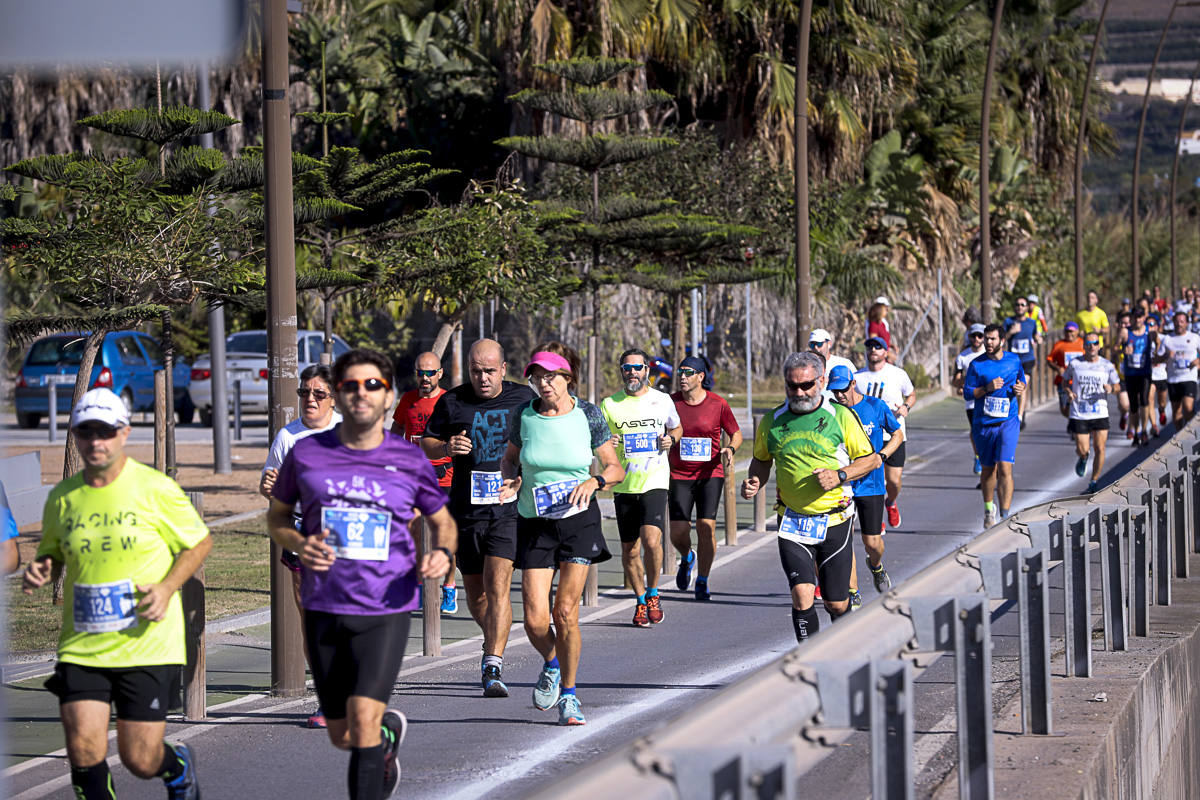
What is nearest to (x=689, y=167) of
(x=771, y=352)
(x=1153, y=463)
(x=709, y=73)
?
(x=709, y=73)

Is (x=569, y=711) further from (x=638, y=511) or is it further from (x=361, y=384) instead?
(x=638, y=511)

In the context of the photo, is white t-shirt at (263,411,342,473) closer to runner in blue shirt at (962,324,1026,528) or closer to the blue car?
runner in blue shirt at (962,324,1026,528)

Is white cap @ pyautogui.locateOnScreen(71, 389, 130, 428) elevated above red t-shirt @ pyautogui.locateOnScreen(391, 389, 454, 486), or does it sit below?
above

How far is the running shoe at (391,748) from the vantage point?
233 inches

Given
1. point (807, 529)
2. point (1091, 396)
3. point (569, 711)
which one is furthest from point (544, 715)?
point (1091, 396)

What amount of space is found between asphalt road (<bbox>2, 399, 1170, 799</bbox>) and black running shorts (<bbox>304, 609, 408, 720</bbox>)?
942 millimetres

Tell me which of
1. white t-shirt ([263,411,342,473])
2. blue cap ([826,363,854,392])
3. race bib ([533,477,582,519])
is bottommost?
race bib ([533,477,582,519])

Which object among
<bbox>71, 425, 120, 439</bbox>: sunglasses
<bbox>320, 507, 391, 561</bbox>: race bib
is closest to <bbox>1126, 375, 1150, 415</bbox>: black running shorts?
<bbox>320, 507, 391, 561</bbox>: race bib

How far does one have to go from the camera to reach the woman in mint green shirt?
330 inches

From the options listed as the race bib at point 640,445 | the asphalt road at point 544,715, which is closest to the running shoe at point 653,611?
the asphalt road at point 544,715

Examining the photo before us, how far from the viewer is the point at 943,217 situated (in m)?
40.3

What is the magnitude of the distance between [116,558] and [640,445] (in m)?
6.22

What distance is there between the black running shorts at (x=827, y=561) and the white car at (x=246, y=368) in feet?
72.7

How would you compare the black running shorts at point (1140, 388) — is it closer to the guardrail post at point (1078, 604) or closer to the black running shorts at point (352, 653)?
the guardrail post at point (1078, 604)
